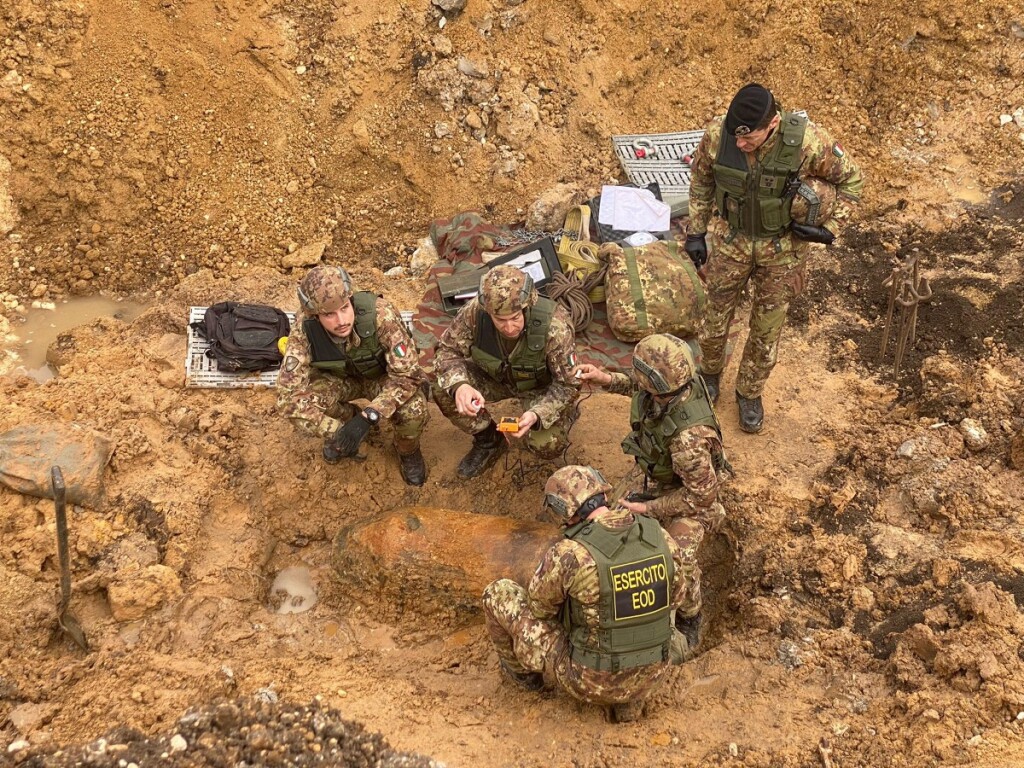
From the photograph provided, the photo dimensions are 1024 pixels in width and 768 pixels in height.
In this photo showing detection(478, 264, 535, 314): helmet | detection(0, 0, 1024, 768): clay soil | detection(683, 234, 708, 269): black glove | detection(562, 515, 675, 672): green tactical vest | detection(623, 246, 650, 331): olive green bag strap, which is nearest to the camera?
detection(562, 515, 675, 672): green tactical vest

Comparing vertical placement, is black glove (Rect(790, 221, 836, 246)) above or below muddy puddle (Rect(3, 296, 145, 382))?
above

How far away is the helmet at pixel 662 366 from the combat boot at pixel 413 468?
6.89 feet

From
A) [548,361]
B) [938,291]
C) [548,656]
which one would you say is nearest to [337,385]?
[548,361]

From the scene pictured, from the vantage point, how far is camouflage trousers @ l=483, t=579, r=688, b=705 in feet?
15.0

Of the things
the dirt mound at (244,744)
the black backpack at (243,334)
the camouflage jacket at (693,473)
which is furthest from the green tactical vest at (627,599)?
the black backpack at (243,334)

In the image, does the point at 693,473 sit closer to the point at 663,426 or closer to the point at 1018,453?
the point at 663,426

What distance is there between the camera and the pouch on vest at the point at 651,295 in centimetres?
751

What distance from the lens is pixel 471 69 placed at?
8984 millimetres

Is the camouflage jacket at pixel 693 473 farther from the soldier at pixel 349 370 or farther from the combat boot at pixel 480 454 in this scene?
the soldier at pixel 349 370

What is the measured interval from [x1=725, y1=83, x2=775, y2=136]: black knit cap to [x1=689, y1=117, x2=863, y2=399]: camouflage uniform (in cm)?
29

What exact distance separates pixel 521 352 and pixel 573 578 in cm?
199

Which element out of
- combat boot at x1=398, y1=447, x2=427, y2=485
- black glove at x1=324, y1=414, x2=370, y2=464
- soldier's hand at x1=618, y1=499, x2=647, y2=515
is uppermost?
black glove at x1=324, y1=414, x2=370, y2=464

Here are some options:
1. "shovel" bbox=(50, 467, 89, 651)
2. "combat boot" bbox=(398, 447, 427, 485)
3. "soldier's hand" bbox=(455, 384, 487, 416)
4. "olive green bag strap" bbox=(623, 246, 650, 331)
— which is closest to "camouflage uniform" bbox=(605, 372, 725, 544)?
"soldier's hand" bbox=(455, 384, 487, 416)

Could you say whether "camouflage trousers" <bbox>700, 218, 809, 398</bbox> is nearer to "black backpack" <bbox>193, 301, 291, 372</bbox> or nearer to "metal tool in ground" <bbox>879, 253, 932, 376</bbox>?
"metal tool in ground" <bbox>879, 253, 932, 376</bbox>
